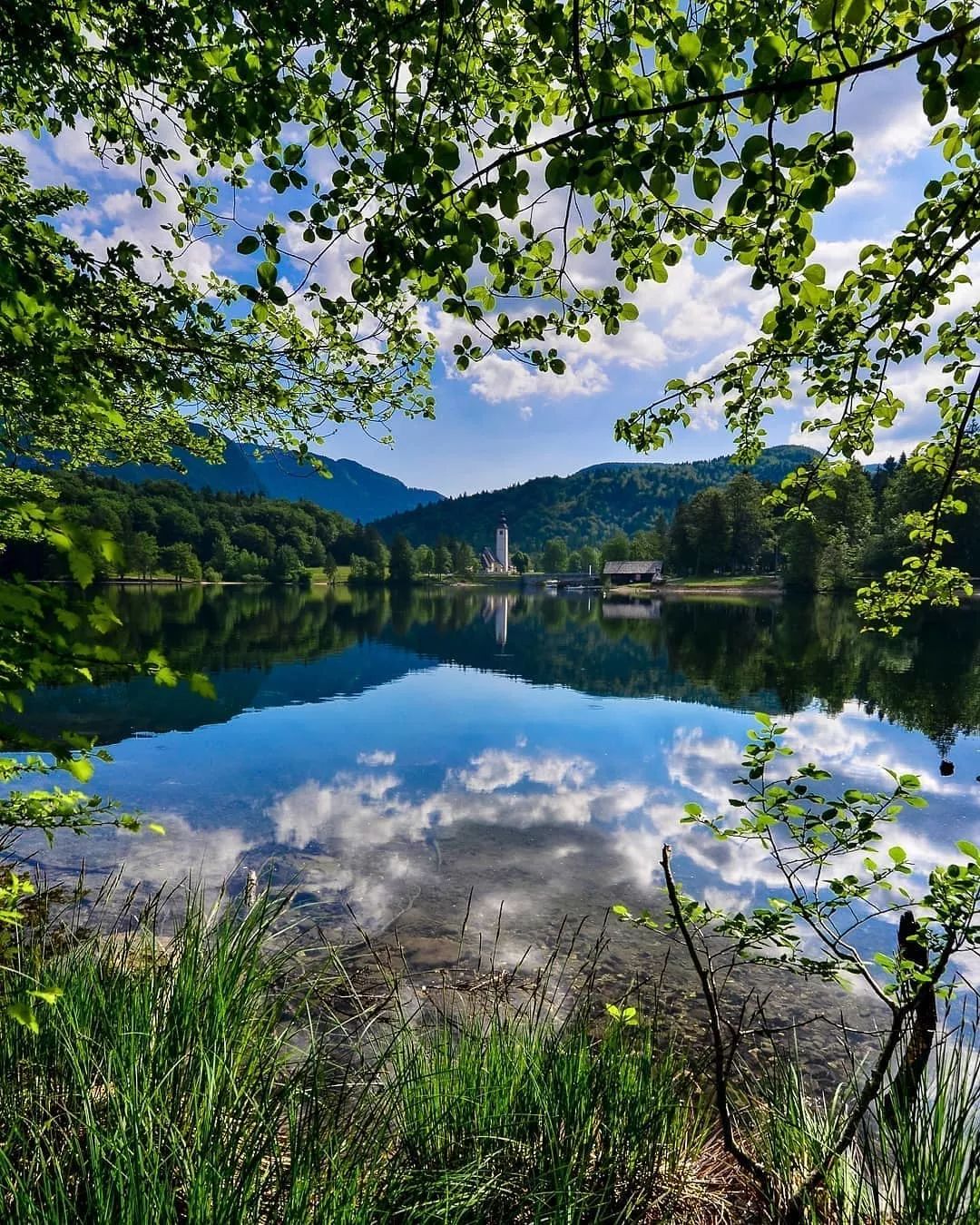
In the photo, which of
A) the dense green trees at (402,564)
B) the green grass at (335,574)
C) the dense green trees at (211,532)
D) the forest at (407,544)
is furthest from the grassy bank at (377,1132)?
the dense green trees at (402,564)

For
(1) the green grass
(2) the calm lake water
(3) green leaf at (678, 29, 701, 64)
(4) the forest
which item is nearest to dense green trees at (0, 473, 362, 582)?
(4) the forest

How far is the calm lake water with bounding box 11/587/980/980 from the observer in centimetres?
1109

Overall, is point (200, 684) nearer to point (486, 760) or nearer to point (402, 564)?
point (486, 760)

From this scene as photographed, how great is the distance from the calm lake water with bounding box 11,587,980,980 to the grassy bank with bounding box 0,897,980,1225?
2258 mm

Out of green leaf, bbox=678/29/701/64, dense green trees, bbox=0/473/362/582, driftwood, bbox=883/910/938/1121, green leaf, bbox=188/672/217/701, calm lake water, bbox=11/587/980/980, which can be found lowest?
calm lake water, bbox=11/587/980/980

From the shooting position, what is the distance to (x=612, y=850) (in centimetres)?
1248

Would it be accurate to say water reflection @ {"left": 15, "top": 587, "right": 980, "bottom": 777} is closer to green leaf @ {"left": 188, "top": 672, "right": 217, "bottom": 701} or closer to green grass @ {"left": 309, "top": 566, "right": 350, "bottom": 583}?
green leaf @ {"left": 188, "top": 672, "right": 217, "bottom": 701}

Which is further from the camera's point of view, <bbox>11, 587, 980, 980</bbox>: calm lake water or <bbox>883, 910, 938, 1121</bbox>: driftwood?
<bbox>11, 587, 980, 980</bbox>: calm lake water

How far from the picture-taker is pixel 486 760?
19.2 metres

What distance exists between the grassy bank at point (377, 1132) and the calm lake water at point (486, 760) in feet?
7.41

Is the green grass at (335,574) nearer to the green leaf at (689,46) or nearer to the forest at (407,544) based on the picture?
the forest at (407,544)

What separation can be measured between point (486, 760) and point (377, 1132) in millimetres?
15892

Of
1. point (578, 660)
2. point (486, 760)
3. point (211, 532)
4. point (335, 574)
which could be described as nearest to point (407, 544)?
point (335, 574)

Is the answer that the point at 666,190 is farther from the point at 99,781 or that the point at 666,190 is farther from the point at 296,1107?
the point at 99,781
